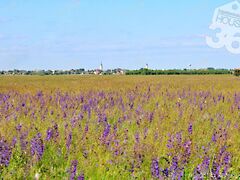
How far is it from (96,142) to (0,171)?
1343mm

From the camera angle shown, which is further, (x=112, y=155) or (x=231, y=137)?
(x=231, y=137)

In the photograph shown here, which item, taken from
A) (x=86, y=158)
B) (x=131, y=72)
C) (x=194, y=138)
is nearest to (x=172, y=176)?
(x=86, y=158)

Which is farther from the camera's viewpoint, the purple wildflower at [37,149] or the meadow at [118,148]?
the purple wildflower at [37,149]

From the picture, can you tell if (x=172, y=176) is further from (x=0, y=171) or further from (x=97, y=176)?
(x=0, y=171)

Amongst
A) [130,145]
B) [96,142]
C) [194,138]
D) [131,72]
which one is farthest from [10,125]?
[131,72]

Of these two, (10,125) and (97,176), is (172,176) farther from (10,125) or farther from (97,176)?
(10,125)

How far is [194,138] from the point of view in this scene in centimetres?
512

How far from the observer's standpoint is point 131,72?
8269 centimetres

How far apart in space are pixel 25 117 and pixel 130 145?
2.37m

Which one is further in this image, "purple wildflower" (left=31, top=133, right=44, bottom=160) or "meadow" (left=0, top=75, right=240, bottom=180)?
"purple wildflower" (left=31, top=133, right=44, bottom=160)

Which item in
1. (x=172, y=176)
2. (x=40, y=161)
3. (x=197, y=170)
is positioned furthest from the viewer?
(x=40, y=161)

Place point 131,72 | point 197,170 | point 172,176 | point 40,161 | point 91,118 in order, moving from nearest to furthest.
Answer: point 172,176, point 197,170, point 40,161, point 91,118, point 131,72

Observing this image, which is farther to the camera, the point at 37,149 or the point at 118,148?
the point at 118,148

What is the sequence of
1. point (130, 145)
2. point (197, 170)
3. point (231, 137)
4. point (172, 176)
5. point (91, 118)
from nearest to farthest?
point (172, 176) → point (197, 170) → point (130, 145) → point (231, 137) → point (91, 118)
